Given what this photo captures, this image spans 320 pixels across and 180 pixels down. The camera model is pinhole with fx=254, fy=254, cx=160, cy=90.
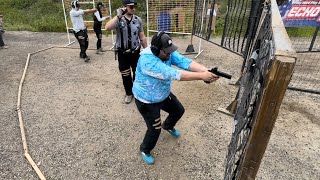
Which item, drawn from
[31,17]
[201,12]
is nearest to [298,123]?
[201,12]

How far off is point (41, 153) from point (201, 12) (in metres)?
5.62

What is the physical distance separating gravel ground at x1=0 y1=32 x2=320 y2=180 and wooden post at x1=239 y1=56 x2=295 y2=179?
222cm

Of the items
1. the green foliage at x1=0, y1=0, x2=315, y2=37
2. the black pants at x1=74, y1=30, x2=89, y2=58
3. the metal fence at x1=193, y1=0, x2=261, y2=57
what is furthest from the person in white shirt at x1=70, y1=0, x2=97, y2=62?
the green foliage at x1=0, y1=0, x2=315, y2=37

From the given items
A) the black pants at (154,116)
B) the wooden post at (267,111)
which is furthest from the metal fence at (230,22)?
the wooden post at (267,111)

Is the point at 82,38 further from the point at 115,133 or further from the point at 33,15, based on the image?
the point at 33,15

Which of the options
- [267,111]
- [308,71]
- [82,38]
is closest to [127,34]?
[82,38]

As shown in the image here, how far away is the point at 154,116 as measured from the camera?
136 inches

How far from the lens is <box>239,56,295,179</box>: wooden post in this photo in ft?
3.83

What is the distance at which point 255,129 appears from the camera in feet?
4.50

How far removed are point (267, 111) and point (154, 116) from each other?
228 centimetres

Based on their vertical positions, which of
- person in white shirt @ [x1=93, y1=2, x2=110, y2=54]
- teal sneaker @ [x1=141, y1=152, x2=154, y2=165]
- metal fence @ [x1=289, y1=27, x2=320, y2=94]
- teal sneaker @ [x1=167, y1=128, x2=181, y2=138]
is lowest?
teal sneaker @ [x1=141, y1=152, x2=154, y2=165]

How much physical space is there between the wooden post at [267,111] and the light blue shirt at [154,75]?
155 centimetres

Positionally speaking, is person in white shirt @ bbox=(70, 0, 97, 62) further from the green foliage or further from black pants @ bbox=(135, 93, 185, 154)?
black pants @ bbox=(135, 93, 185, 154)

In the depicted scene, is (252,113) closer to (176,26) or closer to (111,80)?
(111,80)
